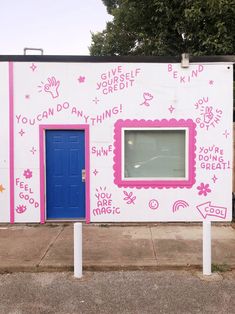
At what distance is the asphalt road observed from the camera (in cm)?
441

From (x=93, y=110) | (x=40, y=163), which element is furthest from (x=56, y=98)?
(x=40, y=163)

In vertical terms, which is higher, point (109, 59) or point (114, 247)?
point (109, 59)

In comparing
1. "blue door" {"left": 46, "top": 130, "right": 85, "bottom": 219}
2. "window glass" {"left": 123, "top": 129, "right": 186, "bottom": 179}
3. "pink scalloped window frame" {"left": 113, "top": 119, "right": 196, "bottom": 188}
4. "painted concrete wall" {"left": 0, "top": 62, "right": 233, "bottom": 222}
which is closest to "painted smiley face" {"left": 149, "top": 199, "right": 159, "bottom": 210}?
"painted concrete wall" {"left": 0, "top": 62, "right": 233, "bottom": 222}

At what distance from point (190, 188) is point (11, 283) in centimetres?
461

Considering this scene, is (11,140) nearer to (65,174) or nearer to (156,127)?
(65,174)

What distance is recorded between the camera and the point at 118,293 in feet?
15.9

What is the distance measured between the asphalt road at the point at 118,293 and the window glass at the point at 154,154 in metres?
3.28

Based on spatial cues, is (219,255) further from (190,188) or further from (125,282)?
(190,188)

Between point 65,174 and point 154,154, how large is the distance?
2.13 metres

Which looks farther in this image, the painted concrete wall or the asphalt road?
the painted concrete wall

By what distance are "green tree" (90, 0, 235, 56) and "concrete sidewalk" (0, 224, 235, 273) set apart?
27.8 ft

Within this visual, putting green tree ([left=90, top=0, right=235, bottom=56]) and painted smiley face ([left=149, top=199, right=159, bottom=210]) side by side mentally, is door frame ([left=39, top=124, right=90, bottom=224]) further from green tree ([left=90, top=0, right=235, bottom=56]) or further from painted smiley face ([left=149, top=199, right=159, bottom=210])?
green tree ([left=90, top=0, right=235, bottom=56])

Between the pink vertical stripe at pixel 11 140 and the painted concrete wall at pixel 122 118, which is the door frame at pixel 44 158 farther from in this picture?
the pink vertical stripe at pixel 11 140

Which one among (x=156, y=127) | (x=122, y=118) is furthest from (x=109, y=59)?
(x=156, y=127)
